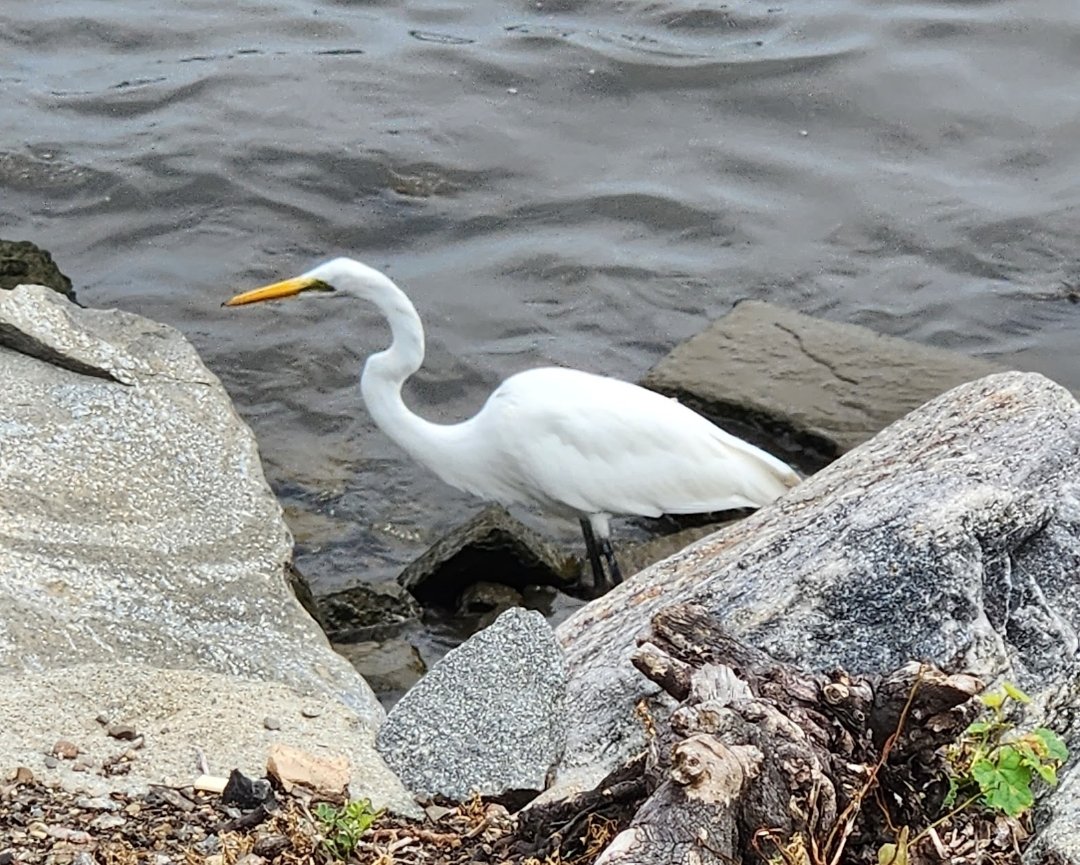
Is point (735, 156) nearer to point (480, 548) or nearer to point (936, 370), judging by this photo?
point (936, 370)

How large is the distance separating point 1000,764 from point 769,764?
0.92ft

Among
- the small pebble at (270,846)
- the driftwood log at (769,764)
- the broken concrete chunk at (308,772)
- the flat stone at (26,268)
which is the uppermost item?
the driftwood log at (769,764)

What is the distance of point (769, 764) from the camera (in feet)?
6.77

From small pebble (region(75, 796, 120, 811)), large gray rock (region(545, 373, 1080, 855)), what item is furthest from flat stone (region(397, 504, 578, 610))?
small pebble (region(75, 796, 120, 811))

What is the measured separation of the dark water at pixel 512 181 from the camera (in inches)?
297

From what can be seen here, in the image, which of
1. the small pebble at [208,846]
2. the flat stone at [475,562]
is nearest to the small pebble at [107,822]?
the small pebble at [208,846]

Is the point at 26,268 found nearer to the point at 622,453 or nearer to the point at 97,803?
the point at 622,453

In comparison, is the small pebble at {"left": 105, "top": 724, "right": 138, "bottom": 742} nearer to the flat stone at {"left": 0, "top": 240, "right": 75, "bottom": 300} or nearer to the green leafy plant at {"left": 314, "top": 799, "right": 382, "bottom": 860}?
the green leafy plant at {"left": 314, "top": 799, "right": 382, "bottom": 860}

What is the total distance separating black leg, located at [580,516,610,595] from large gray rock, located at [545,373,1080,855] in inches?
97.2

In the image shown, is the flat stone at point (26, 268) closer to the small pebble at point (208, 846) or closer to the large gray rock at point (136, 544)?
the large gray rock at point (136, 544)

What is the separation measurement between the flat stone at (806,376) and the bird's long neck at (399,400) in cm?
115

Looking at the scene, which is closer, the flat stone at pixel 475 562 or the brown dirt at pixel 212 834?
the brown dirt at pixel 212 834

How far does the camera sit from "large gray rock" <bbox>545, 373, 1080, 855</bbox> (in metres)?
2.73

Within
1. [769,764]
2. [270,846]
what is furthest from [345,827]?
[769,764]
